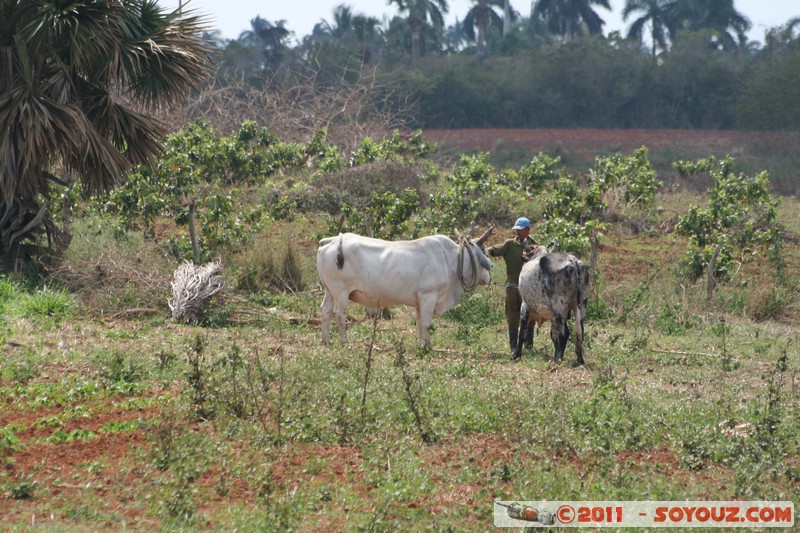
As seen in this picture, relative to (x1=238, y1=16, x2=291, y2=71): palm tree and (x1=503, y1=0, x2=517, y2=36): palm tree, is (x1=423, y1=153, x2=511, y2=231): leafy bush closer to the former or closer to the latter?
(x1=238, y1=16, x2=291, y2=71): palm tree

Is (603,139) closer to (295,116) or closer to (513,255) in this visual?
(295,116)

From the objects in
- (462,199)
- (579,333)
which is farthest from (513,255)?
(462,199)

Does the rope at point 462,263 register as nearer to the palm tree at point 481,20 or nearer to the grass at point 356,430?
the grass at point 356,430

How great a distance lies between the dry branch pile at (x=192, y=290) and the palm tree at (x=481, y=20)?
46.8 meters

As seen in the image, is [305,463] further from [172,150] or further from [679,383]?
[172,150]

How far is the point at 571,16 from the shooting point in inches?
2507

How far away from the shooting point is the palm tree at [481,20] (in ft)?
198

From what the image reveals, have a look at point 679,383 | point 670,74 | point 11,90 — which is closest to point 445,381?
point 679,383

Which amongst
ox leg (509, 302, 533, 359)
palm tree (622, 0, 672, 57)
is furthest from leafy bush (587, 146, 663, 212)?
palm tree (622, 0, 672, 57)

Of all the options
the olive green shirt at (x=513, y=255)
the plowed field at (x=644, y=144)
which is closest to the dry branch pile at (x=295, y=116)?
the plowed field at (x=644, y=144)

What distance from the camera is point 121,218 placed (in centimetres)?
1617

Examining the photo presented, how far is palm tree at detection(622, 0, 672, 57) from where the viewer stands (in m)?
62.1

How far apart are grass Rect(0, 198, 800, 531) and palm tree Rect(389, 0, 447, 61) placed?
47.5 m

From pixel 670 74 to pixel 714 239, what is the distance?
32.7 metres
